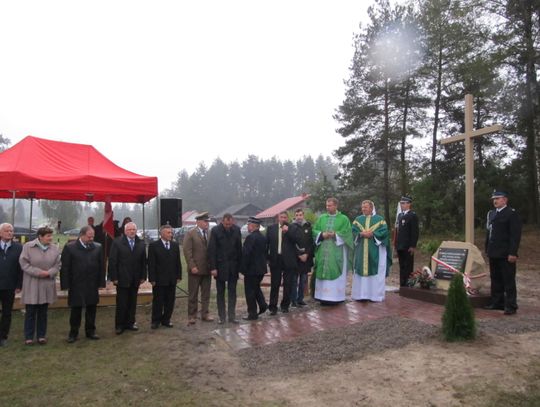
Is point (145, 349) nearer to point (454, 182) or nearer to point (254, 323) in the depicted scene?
point (254, 323)

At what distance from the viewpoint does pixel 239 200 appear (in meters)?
85.3

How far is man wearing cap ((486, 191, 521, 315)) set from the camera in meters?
6.41

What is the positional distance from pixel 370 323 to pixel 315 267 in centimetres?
203

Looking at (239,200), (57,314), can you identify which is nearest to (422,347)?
(57,314)

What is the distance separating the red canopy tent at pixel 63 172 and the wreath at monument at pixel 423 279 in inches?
207

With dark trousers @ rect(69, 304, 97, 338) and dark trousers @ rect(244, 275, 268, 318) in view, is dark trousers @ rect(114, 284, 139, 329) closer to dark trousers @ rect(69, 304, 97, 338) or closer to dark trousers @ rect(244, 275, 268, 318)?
dark trousers @ rect(69, 304, 97, 338)

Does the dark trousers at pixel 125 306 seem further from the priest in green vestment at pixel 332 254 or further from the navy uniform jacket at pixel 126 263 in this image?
the priest in green vestment at pixel 332 254

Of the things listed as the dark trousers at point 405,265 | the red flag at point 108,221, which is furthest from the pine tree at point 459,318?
the red flag at point 108,221

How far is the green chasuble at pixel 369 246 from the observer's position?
7.71 metres

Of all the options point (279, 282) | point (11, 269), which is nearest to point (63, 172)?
point (11, 269)

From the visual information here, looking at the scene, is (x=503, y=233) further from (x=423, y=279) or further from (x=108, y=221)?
(x=108, y=221)

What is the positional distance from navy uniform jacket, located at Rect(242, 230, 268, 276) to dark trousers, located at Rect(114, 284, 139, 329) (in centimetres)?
171

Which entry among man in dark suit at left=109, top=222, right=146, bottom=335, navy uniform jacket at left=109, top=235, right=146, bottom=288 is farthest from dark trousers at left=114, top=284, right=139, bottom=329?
navy uniform jacket at left=109, top=235, right=146, bottom=288

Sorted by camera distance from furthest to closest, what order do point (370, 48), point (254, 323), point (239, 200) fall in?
point (239, 200)
point (370, 48)
point (254, 323)
